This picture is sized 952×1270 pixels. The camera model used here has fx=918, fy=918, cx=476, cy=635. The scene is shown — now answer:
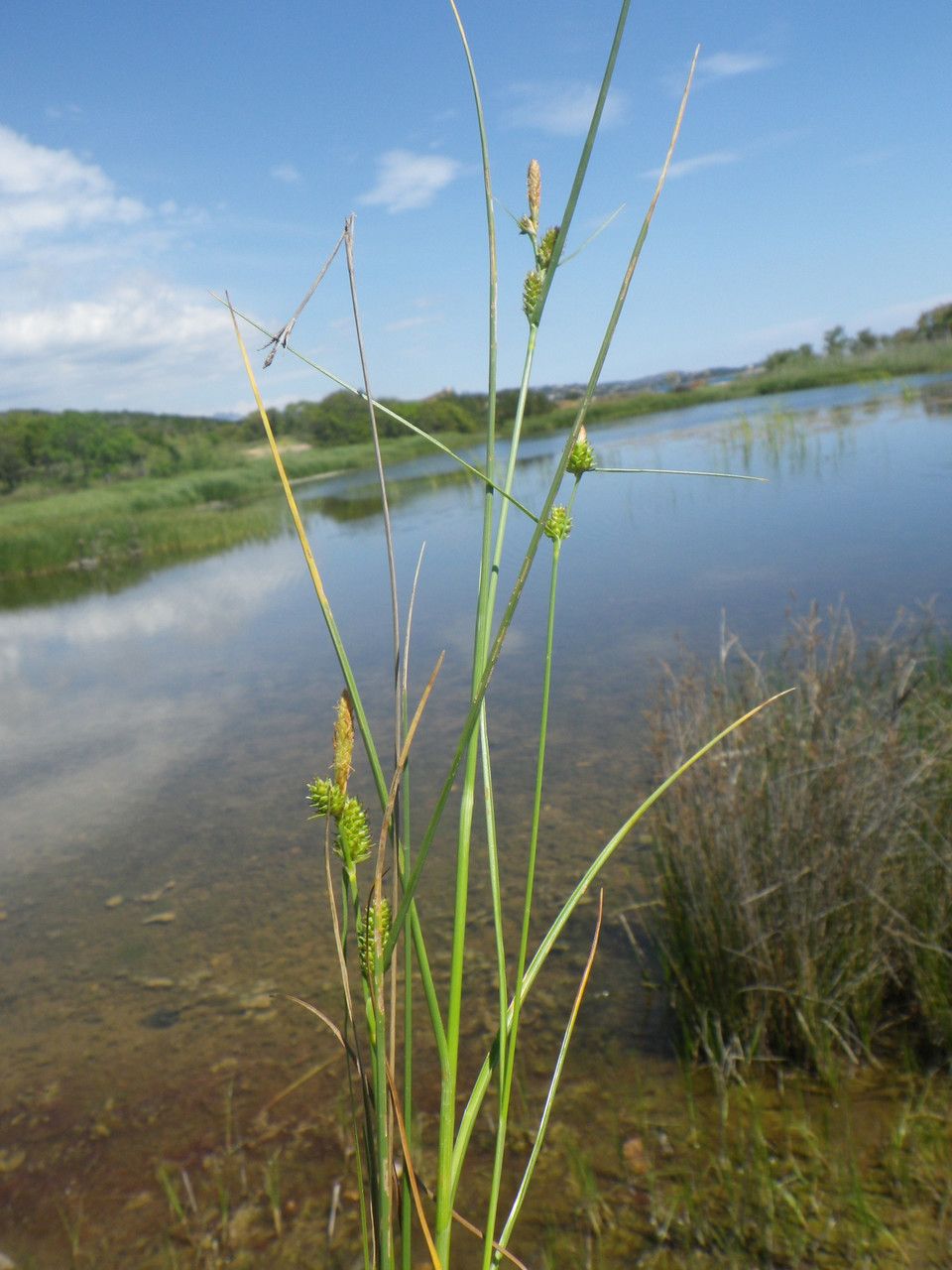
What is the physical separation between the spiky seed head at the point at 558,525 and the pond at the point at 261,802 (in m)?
1.57

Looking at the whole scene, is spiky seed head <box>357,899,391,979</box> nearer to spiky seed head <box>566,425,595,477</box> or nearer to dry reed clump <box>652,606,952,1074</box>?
spiky seed head <box>566,425,595,477</box>

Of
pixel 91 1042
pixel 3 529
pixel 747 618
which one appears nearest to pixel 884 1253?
pixel 91 1042

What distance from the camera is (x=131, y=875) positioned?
140 inches

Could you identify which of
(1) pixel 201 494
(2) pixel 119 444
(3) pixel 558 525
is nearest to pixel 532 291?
(3) pixel 558 525

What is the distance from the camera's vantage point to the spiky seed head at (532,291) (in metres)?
0.68

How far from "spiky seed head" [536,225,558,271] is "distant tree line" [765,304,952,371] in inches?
1275

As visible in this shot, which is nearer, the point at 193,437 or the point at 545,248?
the point at 545,248

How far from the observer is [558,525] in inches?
29.4

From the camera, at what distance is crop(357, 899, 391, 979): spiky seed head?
1.77ft

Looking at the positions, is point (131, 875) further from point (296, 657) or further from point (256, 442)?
point (256, 442)

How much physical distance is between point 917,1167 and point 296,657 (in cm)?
545

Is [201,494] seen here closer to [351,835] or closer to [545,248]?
[545,248]

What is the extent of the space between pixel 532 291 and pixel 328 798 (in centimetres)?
40

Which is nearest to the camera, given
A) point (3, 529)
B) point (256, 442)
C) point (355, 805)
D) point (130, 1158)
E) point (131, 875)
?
point (355, 805)
